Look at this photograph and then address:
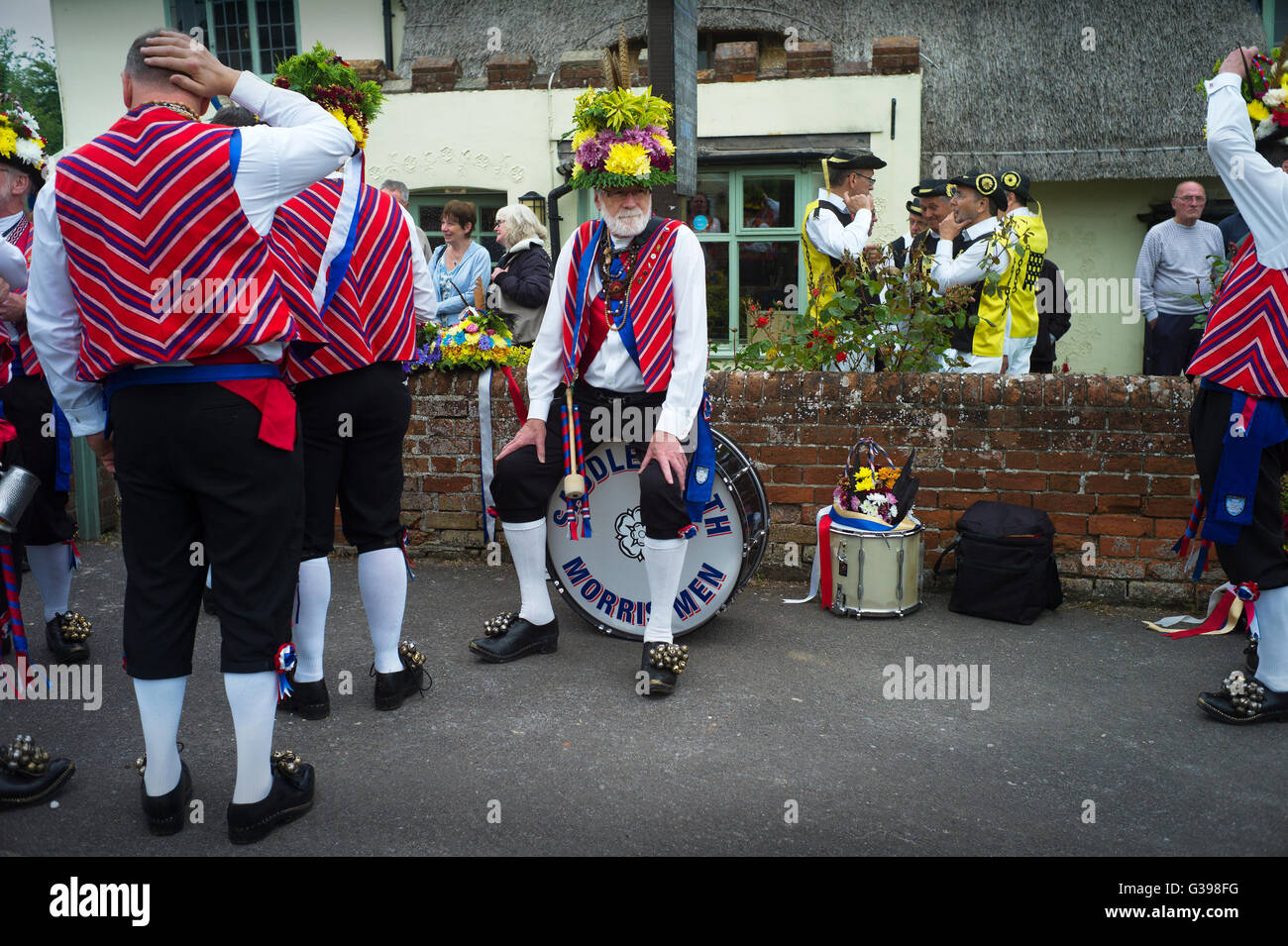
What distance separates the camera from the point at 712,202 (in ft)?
39.7

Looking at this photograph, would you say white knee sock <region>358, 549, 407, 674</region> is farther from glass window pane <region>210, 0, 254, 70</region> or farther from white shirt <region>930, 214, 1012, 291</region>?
glass window pane <region>210, 0, 254, 70</region>

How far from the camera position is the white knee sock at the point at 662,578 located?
13.6ft

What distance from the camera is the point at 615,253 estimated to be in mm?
4156

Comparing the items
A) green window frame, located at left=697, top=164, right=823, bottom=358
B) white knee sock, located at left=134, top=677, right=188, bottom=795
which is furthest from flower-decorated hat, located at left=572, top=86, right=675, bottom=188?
green window frame, located at left=697, top=164, right=823, bottom=358

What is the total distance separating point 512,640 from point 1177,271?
6891 millimetres

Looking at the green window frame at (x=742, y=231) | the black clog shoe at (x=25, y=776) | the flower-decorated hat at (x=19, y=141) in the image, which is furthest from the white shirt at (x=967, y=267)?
the green window frame at (x=742, y=231)

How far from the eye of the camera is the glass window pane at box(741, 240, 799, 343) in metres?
12.2

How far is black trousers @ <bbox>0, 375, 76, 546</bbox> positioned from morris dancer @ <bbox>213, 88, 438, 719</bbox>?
53.1 inches

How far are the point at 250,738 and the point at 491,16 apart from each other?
12.4m

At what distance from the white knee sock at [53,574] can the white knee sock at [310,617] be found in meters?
1.43

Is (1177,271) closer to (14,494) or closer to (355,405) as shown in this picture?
(355,405)

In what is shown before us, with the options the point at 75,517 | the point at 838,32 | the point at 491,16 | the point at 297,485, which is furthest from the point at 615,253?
the point at 491,16

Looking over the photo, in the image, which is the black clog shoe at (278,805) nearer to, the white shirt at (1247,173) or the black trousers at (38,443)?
the black trousers at (38,443)

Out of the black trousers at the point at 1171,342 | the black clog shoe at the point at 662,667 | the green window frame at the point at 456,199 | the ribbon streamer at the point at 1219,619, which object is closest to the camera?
the black clog shoe at the point at 662,667
